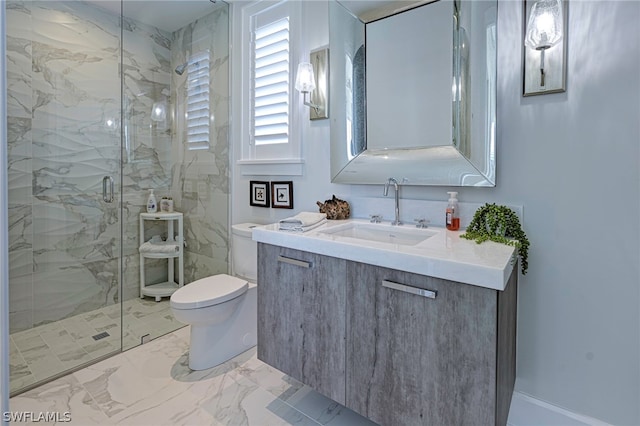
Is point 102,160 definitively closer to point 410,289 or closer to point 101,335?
point 101,335

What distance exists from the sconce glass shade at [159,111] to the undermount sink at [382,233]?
199 cm

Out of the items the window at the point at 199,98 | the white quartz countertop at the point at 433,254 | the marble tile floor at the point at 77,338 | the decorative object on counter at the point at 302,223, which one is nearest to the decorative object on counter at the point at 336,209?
the decorative object on counter at the point at 302,223

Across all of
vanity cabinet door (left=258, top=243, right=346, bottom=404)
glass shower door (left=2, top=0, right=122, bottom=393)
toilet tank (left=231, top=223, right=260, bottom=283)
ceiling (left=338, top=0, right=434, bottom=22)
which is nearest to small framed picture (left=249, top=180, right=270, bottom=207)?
toilet tank (left=231, top=223, right=260, bottom=283)

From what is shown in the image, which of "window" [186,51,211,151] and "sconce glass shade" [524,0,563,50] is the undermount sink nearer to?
"sconce glass shade" [524,0,563,50]

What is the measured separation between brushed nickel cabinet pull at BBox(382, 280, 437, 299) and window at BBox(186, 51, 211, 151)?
214cm

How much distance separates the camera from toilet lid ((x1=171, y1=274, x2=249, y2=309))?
181cm

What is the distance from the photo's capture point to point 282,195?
90.5 inches

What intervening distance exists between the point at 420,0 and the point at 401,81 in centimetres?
38

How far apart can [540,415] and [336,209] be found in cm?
134

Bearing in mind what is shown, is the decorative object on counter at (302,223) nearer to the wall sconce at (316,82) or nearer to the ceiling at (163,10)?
the wall sconce at (316,82)

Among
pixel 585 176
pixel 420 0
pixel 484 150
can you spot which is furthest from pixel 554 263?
pixel 420 0

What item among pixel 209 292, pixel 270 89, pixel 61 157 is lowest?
pixel 209 292

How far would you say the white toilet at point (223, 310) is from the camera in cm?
184

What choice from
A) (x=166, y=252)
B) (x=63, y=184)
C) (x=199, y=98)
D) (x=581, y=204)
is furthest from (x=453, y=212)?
(x=63, y=184)
